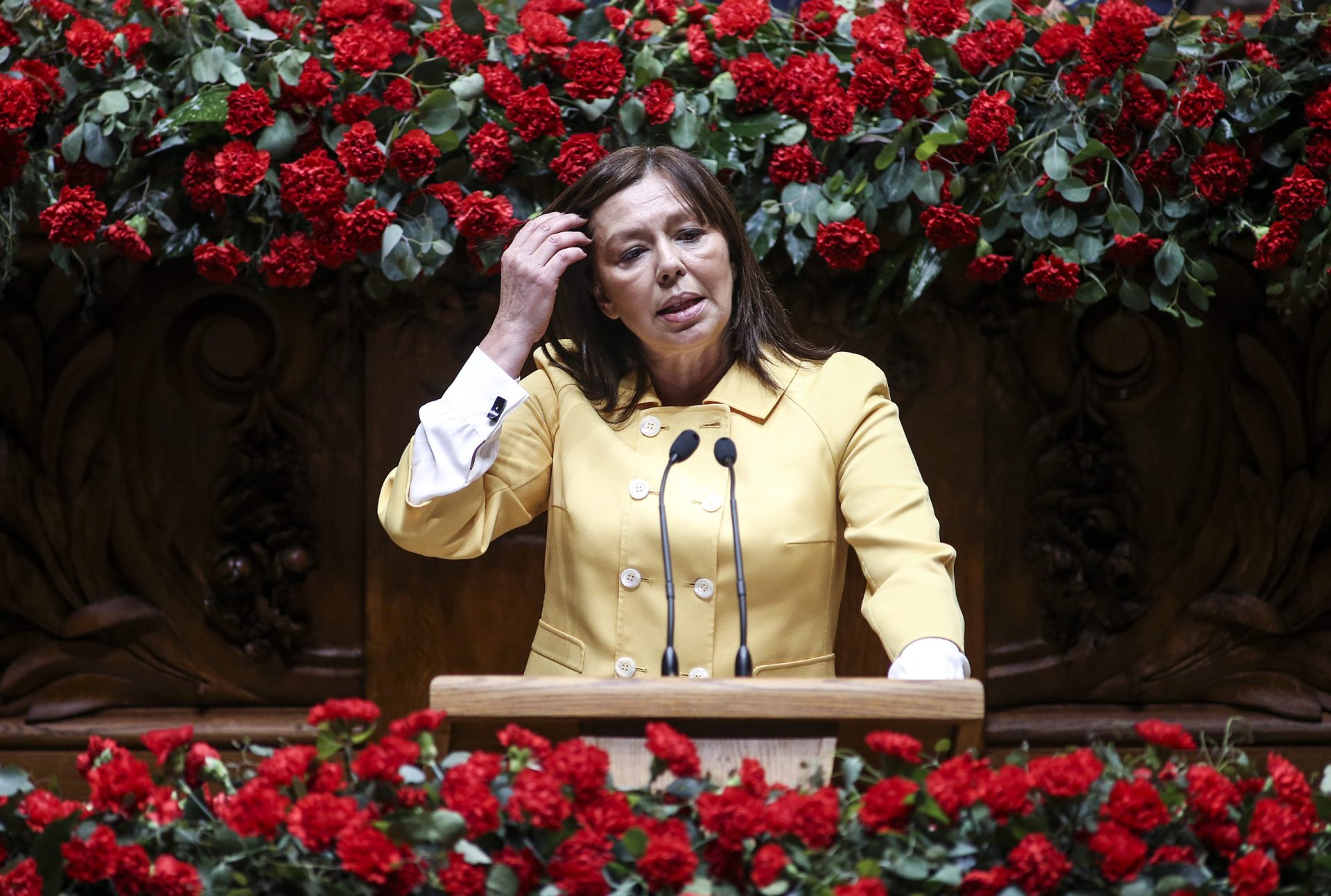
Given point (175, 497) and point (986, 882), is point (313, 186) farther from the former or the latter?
point (986, 882)

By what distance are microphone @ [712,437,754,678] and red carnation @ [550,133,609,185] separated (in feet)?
2.81

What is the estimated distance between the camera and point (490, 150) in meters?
2.66

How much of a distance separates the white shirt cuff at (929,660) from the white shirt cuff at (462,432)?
61 centimetres

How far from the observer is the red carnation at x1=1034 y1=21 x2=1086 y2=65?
8.87 ft

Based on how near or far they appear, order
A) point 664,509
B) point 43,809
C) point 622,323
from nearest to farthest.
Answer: point 43,809, point 664,509, point 622,323

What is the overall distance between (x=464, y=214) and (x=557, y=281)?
1.94 feet

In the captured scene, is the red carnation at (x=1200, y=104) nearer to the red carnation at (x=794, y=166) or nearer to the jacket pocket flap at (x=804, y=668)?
the red carnation at (x=794, y=166)

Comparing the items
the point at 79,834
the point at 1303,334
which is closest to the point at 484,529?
the point at 79,834

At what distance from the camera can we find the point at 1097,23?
2.65m

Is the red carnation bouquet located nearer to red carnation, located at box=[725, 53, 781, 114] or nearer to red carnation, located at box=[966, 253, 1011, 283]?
red carnation, located at box=[966, 253, 1011, 283]

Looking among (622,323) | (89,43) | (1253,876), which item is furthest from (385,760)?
(89,43)

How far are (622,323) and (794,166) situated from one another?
605 mm

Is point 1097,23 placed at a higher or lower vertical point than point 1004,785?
higher

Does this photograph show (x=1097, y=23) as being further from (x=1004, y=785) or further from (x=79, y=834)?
(x=79, y=834)
